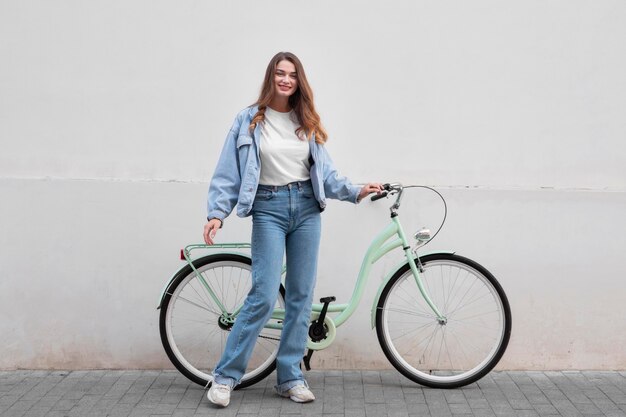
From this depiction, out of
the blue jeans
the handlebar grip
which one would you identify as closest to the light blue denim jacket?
the blue jeans

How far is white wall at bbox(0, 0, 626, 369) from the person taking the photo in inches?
236

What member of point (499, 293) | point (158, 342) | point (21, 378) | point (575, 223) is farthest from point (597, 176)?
point (21, 378)

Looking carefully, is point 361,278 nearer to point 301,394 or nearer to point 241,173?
point 301,394

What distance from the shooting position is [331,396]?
545 cm

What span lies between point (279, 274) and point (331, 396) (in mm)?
793

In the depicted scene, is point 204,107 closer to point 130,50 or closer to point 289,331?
point 130,50

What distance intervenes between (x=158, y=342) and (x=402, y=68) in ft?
7.61

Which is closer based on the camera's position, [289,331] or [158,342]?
[289,331]

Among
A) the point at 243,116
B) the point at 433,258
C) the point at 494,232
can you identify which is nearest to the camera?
the point at 243,116

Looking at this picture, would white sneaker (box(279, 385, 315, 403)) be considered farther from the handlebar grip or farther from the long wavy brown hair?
the long wavy brown hair

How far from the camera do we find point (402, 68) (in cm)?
600

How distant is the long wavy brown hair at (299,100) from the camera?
5184mm

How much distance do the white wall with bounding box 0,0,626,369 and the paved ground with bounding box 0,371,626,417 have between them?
362 mm

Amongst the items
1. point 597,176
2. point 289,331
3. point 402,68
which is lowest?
point 289,331
